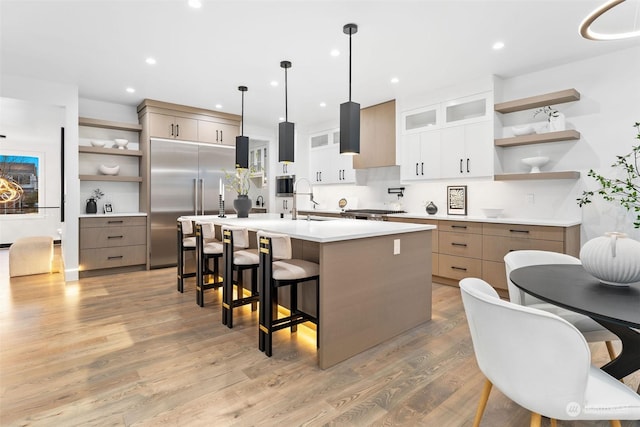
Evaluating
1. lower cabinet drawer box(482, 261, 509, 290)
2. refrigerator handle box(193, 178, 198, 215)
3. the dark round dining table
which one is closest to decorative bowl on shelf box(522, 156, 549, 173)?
lower cabinet drawer box(482, 261, 509, 290)

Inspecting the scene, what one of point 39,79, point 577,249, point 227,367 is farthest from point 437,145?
point 39,79

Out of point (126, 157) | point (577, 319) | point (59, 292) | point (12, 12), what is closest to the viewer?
point (577, 319)

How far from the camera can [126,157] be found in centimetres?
548

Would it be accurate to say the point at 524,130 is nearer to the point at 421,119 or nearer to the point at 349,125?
A: the point at 421,119

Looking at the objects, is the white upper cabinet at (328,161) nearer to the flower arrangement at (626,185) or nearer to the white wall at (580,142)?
the white wall at (580,142)

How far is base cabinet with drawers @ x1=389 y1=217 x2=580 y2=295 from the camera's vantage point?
3.49 meters

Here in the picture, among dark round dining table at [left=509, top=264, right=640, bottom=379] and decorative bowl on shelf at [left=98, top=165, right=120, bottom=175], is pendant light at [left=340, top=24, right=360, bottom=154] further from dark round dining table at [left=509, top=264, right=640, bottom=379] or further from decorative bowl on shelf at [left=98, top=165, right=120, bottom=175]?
decorative bowl on shelf at [left=98, top=165, right=120, bottom=175]

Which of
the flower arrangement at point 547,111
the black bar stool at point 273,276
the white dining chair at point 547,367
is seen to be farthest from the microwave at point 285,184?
the white dining chair at point 547,367

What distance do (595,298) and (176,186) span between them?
5380 millimetres

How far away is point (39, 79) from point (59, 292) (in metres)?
2.70

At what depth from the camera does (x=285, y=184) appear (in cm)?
694

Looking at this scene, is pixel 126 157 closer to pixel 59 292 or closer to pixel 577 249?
pixel 59 292

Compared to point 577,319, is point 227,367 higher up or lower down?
lower down

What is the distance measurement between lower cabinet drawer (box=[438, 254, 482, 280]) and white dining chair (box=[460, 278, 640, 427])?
2.91 metres
